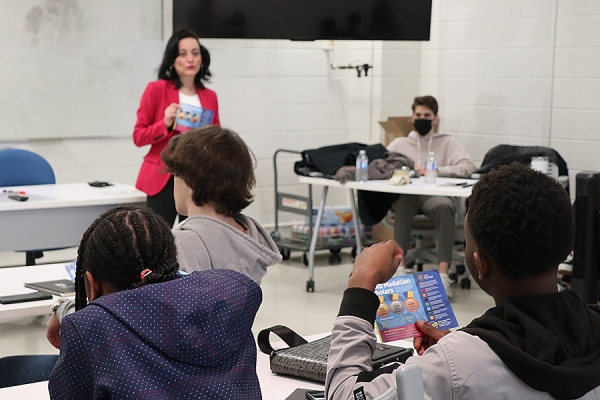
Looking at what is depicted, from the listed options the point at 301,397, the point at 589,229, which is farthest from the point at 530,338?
the point at 589,229

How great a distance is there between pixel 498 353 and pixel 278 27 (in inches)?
192

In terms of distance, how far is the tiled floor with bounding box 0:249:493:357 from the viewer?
438cm

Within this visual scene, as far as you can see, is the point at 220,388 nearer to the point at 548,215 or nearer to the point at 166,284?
the point at 166,284

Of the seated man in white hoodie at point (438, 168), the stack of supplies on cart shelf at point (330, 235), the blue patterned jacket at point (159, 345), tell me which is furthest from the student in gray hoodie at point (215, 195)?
the stack of supplies on cart shelf at point (330, 235)

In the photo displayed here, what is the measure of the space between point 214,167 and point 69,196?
225 centimetres

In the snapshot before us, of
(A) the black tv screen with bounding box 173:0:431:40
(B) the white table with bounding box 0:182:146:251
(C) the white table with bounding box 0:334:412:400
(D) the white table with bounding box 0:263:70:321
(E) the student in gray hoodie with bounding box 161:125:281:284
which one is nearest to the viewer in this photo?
(C) the white table with bounding box 0:334:412:400

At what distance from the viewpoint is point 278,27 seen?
5.89 m

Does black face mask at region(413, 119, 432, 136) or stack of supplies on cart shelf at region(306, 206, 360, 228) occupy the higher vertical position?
black face mask at region(413, 119, 432, 136)

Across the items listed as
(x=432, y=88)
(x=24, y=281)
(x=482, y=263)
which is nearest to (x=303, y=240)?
(x=432, y=88)

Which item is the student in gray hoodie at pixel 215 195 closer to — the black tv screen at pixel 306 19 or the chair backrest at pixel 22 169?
the chair backrest at pixel 22 169

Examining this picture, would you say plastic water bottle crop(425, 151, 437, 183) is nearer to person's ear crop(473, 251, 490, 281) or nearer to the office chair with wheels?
the office chair with wheels

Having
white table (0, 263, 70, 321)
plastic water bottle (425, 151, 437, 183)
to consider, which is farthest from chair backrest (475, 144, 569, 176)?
white table (0, 263, 70, 321)

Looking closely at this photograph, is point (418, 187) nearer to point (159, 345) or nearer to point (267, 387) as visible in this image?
point (267, 387)

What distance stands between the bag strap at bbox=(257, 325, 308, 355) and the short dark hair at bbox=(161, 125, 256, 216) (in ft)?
1.46
